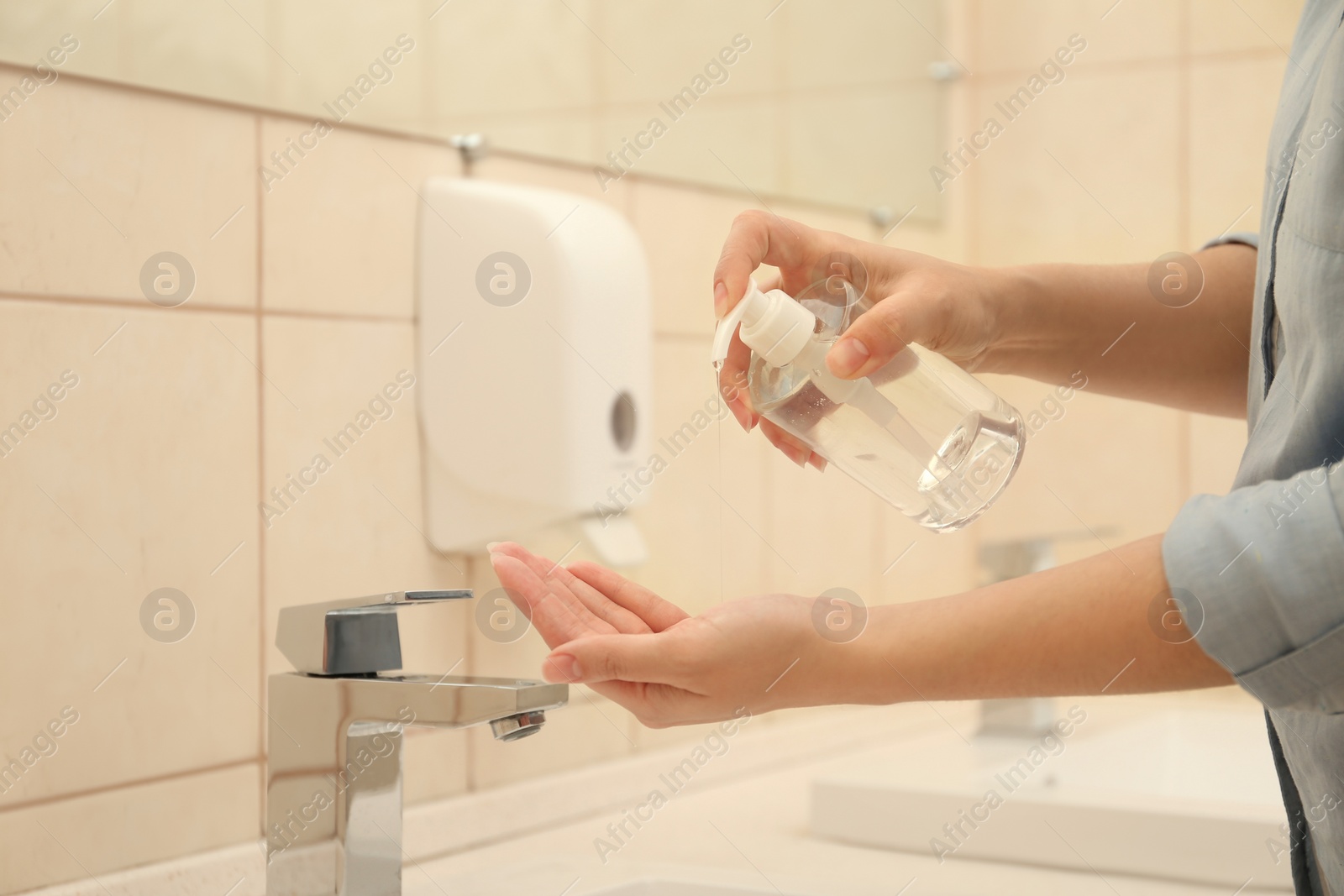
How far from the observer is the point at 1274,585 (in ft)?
1.48

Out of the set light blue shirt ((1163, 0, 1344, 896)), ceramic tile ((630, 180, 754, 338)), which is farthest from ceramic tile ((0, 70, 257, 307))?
light blue shirt ((1163, 0, 1344, 896))

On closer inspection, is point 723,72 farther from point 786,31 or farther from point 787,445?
point 787,445

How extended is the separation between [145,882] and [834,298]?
0.50 meters

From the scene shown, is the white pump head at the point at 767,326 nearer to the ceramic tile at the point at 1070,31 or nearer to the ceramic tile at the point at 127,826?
the ceramic tile at the point at 127,826

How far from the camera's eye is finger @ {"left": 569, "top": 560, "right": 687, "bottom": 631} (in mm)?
628

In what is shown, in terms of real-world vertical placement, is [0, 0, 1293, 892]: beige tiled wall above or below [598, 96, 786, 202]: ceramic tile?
below

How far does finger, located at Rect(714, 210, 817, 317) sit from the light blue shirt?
22 cm

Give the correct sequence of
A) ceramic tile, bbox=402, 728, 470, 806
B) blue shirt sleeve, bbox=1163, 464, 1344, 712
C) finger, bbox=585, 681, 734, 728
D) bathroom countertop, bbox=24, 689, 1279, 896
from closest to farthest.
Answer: blue shirt sleeve, bbox=1163, 464, 1344, 712 → finger, bbox=585, 681, 734, 728 → bathroom countertop, bbox=24, 689, 1279, 896 → ceramic tile, bbox=402, 728, 470, 806

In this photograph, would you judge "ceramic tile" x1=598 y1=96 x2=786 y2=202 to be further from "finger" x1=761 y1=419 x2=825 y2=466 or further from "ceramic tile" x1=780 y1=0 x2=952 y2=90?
"finger" x1=761 y1=419 x2=825 y2=466

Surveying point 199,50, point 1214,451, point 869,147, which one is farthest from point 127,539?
point 1214,451

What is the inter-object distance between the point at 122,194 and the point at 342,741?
1.08ft

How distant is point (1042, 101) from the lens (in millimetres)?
1551

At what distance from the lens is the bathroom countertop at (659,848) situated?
0.77m

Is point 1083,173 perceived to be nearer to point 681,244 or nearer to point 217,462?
point 681,244
